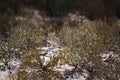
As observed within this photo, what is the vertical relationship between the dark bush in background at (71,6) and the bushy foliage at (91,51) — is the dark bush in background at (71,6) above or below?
below

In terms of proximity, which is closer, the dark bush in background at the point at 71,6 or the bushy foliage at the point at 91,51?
the bushy foliage at the point at 91,51

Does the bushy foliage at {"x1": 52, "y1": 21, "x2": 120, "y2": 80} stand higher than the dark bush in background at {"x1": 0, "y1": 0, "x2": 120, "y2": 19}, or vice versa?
the bushy foliage at {"x1": 52, "y1": 21, "x2": 120, "y2": 80}

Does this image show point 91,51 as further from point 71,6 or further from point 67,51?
point 71,6

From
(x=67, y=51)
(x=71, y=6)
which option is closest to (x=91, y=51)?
(x=67, y=51)

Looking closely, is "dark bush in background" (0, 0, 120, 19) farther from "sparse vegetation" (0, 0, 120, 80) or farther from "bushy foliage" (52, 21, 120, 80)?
"bushy foliage" (52, 21, 120, 80)

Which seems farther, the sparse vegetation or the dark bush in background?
the dark bush in background

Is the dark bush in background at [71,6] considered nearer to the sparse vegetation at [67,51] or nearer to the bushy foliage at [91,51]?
the sparse vegetation at [67,51]

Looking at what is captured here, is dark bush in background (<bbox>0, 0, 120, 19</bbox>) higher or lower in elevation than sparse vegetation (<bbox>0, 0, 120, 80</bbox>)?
lower

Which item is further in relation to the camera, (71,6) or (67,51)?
(71,6)

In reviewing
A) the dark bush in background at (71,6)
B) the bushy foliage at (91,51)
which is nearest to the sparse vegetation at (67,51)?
the bushy foliage at (91,51)

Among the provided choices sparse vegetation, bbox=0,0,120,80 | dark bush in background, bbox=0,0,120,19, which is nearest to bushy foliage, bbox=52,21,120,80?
sparse vegetation, bbox=0,0,120,80

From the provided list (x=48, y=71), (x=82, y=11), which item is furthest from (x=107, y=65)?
(x=82, y=11)

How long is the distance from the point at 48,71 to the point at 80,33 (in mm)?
1688

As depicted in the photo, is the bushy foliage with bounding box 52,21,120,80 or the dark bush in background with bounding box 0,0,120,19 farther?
the dark bush in background with bounding box 0,0,120,19
